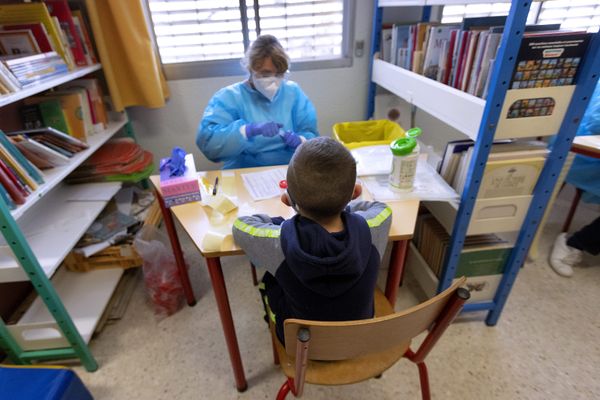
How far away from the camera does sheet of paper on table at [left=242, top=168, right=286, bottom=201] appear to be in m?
1.23

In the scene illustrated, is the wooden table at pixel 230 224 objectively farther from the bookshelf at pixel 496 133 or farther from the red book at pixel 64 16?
the red book at pixel 64 16

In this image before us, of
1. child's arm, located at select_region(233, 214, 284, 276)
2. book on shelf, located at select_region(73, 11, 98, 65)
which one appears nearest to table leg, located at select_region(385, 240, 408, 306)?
child's arm, located at select_region(233, 214, 284, 276)

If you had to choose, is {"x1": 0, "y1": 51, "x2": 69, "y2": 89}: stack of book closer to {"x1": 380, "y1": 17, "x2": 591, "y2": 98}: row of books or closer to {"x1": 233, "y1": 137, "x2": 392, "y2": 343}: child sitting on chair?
{"x1": 233, "y1": 137, "x2": 392, "y2": 343}: child sitting on chair

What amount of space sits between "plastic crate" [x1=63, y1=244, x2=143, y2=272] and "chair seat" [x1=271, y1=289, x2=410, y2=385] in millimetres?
1104

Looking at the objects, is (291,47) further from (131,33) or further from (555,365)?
(555,365)

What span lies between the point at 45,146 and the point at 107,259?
0.63 metres

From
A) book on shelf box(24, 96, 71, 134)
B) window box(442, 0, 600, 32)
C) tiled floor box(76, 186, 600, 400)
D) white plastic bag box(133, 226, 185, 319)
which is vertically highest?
window box(442, 0, 600, 32)

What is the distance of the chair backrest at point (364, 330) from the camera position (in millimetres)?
658

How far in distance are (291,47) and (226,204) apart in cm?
150

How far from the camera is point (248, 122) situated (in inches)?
66.3

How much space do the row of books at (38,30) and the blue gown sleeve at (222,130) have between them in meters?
0.69

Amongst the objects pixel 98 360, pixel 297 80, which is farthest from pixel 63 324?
pixel 297 80

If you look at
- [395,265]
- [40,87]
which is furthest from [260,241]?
[40,87]

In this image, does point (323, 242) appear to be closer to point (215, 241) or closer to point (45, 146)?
point (215, 241)
